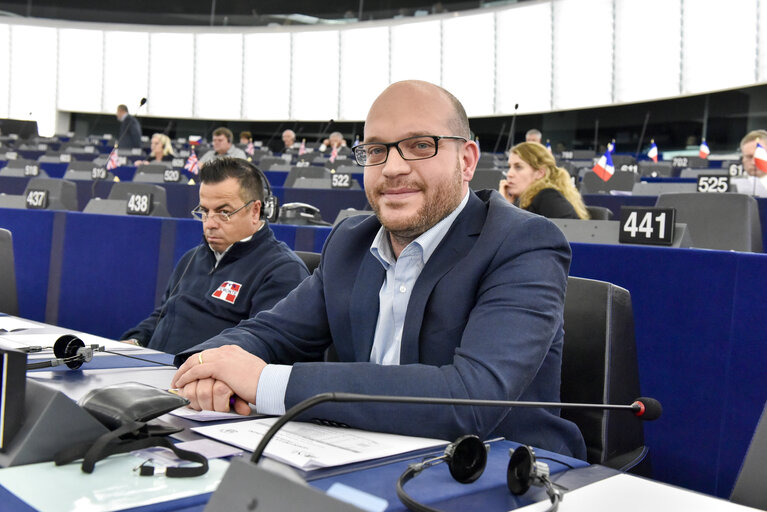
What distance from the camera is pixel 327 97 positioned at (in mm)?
17719

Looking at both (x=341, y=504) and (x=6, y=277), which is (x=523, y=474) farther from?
(x=6, y=277)

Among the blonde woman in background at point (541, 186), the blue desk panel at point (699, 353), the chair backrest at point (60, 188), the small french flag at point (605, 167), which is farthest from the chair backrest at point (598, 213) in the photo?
the chair backrest at point (60, 188)

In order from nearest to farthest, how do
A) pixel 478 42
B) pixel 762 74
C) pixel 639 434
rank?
pixel 639 434 < pixel 762 74 < pixel 478 42

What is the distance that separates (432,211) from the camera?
1.45m

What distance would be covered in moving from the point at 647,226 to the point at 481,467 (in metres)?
1.82

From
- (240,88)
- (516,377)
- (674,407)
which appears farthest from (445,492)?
(240,88)

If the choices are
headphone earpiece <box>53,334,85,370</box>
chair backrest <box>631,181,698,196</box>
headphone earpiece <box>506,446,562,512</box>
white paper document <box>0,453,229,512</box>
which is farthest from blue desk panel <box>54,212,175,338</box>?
chair backrest <box>631,181,698,196</box>

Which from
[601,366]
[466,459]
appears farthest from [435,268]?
A: [466,459]

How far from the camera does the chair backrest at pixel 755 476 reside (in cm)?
92

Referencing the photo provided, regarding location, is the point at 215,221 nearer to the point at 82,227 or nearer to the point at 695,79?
the point at 82,227

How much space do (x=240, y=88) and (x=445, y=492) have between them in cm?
1860

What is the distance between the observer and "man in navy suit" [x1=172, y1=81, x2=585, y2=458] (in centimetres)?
113

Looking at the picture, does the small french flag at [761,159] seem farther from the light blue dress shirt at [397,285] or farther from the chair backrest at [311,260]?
the light blue dress shirt at [397,285]

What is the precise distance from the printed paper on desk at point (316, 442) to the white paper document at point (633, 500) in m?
0.24
